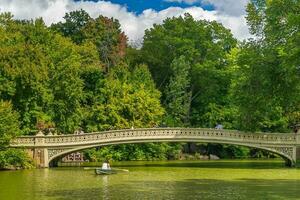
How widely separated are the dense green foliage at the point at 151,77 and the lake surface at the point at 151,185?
14.8 ft

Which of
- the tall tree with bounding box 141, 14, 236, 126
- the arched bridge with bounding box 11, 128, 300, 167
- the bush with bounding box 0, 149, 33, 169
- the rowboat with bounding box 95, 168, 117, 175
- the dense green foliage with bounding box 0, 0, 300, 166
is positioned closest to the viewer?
the rowboat with bounding box 95, 168, 117, 175

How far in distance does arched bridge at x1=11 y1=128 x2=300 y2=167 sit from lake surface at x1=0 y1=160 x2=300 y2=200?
4.80 meters

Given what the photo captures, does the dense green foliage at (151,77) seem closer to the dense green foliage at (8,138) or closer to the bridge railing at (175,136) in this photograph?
the dense green foliage at (8,138)

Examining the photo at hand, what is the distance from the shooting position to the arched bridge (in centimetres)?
3769

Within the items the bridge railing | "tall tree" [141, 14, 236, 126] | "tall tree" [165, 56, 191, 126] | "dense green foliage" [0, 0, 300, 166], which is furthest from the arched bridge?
"tall tree" [141, 14, 236, 126]

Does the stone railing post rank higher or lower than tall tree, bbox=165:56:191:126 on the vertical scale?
lower

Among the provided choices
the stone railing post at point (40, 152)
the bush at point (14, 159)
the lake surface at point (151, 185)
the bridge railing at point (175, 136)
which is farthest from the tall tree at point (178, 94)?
the lake surface at point (151, 185)

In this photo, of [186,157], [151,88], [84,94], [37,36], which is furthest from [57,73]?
[186,157]

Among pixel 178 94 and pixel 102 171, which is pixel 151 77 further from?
pixel 102 171

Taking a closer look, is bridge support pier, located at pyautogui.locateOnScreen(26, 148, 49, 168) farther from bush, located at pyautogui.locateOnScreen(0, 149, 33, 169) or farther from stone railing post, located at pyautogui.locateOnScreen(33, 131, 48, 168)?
bush, located at pyautogui.locateOnScreen(0, 149, 33, 169)

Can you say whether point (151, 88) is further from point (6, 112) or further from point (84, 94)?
point (6, 112)

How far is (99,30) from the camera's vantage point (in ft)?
191

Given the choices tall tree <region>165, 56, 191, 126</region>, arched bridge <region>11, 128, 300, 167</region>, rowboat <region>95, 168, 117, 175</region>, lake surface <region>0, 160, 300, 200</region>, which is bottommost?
lake surface <region>0, 160, 300, 200</region>

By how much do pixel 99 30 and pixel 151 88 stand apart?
8946mm
